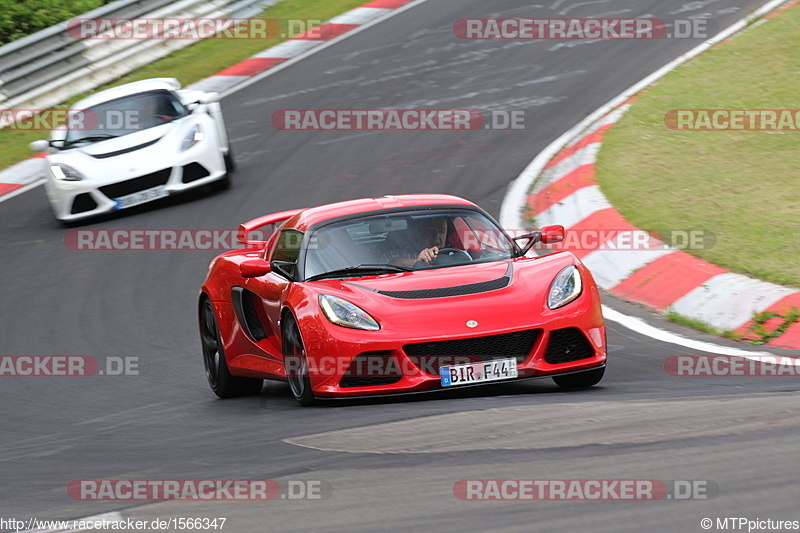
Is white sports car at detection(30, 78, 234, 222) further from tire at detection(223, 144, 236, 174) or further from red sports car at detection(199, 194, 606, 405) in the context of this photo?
red sports car at detection(199, 194, 606, 405)

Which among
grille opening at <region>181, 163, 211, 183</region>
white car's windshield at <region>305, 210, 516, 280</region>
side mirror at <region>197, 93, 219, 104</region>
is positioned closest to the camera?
white car's windshield at <region>305, 210, 516, 280</region>

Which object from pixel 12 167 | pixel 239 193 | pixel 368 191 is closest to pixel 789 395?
pixel 368 191

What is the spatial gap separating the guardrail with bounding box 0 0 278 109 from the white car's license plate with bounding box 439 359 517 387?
1378 centimetres

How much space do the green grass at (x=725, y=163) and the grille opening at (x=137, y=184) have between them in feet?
15.8

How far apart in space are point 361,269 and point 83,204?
716cm

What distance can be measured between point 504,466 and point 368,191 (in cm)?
856

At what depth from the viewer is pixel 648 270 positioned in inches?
350

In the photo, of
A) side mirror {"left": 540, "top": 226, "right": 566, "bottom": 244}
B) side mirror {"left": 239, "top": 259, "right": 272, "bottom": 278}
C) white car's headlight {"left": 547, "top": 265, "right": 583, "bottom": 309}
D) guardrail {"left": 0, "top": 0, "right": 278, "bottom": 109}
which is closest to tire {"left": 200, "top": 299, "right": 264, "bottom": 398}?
side mirror {"left": 239, "top": 259, "right": 272, "bottom": 278}

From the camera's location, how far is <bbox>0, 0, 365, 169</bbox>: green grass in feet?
57.7

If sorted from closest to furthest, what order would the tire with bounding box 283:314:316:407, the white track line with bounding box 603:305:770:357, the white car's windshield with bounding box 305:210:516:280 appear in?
the tire with bounding box 283:314:316:407 → the white car's windshield with bounding box 305:210:516:280 → the white track line with bounding box 603:305:770:357

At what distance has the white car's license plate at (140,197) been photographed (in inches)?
521

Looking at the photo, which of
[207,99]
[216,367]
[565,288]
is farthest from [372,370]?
[207,99]

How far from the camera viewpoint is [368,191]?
12.9m

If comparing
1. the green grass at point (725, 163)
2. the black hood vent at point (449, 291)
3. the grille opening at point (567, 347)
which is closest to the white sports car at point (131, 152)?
the green grass at point (725, 163)
